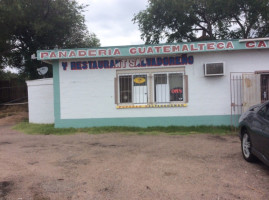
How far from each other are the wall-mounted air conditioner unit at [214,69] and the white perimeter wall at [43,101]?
6965mm

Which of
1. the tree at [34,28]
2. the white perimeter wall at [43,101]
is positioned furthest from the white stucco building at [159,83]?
the tree at [34,28]

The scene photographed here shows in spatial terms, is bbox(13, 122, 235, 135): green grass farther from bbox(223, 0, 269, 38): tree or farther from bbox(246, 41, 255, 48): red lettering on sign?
bbox(223, 0, 269, 38): tree

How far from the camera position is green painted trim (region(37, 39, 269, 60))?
30.5 feet

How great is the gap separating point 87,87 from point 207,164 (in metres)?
6.26

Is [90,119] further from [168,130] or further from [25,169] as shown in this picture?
[25,169]

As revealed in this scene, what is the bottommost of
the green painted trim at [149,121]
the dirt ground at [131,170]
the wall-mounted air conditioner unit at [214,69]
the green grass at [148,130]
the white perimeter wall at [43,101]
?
the dirt ground at [131,170]

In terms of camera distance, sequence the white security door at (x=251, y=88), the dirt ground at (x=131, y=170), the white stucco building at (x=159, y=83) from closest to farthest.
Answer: the dirt ground at (x=131, y=170)
the white security door at (x=251, y=88)
the white stucco building at (x=159, y=83)

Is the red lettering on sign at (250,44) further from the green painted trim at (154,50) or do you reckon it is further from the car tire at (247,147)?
the car tire at (247,147)

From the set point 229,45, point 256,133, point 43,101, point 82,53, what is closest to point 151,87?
point 82,53

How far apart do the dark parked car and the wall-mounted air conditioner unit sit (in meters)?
4.00

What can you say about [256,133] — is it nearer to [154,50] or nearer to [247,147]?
[247,147]

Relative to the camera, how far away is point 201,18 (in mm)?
22062

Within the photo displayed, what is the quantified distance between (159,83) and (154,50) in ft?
4.43

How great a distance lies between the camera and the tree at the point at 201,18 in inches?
768
